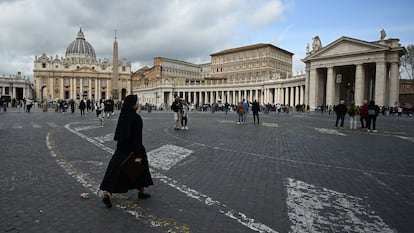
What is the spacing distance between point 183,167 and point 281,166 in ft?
7.58

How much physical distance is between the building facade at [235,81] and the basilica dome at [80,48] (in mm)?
31082

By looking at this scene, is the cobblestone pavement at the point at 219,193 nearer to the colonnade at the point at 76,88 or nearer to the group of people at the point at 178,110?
the group of people at the point at 178,110

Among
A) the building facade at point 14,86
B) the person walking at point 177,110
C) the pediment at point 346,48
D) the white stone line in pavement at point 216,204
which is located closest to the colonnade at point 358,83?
the pediment at point 346,48

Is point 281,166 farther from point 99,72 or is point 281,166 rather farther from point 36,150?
point 99,72

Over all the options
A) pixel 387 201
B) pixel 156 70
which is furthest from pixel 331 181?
pixel 156 70

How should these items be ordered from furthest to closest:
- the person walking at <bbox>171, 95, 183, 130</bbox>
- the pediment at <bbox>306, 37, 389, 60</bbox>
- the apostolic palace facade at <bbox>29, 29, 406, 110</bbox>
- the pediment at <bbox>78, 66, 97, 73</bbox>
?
the pediment at <bbox>78, 66, 97, 73</bbox>, the apostolic palace facade at <bbox>29, 29, 406, 110</bbox>, the pediment at <bbox>306, 37, 389, 60</bbox>, the person walking at <bbox>171, 95, 183, 130</bbox>

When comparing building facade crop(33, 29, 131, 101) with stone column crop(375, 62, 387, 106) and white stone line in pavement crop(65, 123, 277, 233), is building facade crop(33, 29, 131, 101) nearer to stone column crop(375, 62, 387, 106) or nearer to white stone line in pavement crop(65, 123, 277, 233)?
stone column crop(375, 62, 387, 106)

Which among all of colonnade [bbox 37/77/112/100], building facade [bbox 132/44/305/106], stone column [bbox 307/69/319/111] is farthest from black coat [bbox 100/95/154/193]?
colonnade [bbox 37/77/112/100]

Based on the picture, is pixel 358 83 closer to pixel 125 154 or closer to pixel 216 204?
pixel 216 204

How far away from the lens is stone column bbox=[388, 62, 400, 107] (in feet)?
127

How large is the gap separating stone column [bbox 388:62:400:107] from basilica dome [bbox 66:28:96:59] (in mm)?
114540

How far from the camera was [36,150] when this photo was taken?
8930mm

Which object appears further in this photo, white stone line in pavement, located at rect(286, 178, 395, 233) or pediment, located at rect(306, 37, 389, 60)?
pediment, located at rect(306, 37, 389, 60)

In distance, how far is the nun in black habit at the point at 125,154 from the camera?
173 inches
